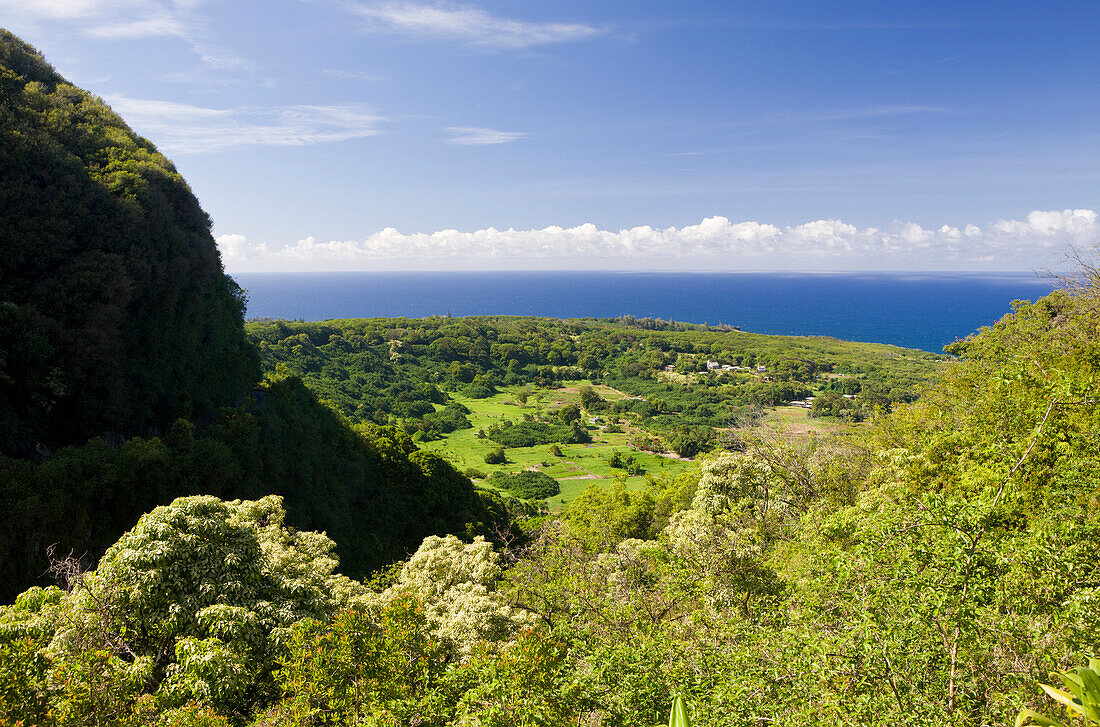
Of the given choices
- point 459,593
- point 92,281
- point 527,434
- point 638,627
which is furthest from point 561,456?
point 638,627

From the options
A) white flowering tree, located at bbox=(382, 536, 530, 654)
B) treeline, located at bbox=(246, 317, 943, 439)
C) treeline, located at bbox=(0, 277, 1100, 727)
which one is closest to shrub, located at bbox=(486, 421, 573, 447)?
treeline, located at bbox=(246, 317, 943, 439)

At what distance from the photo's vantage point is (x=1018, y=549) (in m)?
6.79

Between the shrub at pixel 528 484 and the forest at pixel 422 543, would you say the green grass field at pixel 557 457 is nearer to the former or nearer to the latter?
the shrub at pixel 528 484

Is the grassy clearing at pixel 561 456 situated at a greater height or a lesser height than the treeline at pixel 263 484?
lesser

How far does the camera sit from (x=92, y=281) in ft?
60.5

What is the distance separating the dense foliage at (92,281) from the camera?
55.4 feet

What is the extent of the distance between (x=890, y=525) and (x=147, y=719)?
10862mm

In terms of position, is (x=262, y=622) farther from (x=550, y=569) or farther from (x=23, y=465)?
(x=23, y=465)

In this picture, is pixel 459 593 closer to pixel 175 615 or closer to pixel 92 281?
pixel 175 615

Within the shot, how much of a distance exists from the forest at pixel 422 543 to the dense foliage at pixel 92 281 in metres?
0.11

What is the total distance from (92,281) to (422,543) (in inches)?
600

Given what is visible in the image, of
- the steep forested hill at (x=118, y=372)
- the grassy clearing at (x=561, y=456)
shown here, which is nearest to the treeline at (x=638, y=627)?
the steep forested hill at (x=118, y=372)

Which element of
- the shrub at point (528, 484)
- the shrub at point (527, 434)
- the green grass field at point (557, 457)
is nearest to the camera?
the shrub at point (528, 484)

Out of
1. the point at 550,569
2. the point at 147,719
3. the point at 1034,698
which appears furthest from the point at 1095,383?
the point at 147,719
